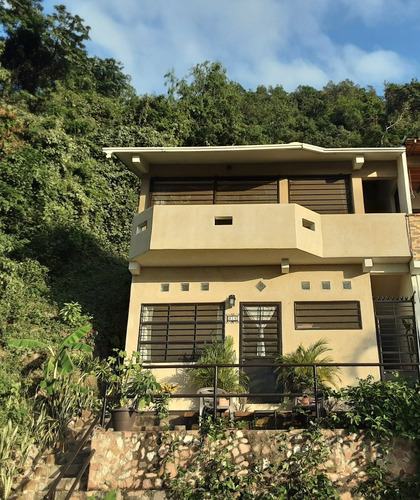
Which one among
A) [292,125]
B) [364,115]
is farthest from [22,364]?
[364,115]

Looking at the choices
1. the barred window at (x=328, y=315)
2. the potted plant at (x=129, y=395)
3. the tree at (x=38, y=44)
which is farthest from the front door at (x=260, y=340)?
the tree at (x=38, y=44)

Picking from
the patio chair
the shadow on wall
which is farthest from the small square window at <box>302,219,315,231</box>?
the shadow on wall

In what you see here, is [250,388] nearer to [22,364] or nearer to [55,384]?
[55,384]

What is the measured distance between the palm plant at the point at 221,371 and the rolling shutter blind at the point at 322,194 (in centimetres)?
422

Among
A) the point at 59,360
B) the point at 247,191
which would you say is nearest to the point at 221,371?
the point at 59,360

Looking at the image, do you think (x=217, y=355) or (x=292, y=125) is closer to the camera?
(x=217, y=355)

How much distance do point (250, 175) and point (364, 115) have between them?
27469mm

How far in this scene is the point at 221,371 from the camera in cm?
1052

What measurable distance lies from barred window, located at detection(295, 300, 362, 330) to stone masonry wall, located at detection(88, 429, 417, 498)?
4254 mm

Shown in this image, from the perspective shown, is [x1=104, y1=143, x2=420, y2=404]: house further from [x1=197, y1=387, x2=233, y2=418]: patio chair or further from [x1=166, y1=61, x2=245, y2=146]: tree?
[x1=166, y1=61, x2=245, y2=146]: tree

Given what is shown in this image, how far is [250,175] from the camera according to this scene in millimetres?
13586

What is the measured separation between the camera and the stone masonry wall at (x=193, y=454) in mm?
7551

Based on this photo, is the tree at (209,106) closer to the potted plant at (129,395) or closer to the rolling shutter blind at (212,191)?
the rolling shutter blind at (212,191)

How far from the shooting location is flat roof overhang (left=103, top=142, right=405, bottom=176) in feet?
41.8
